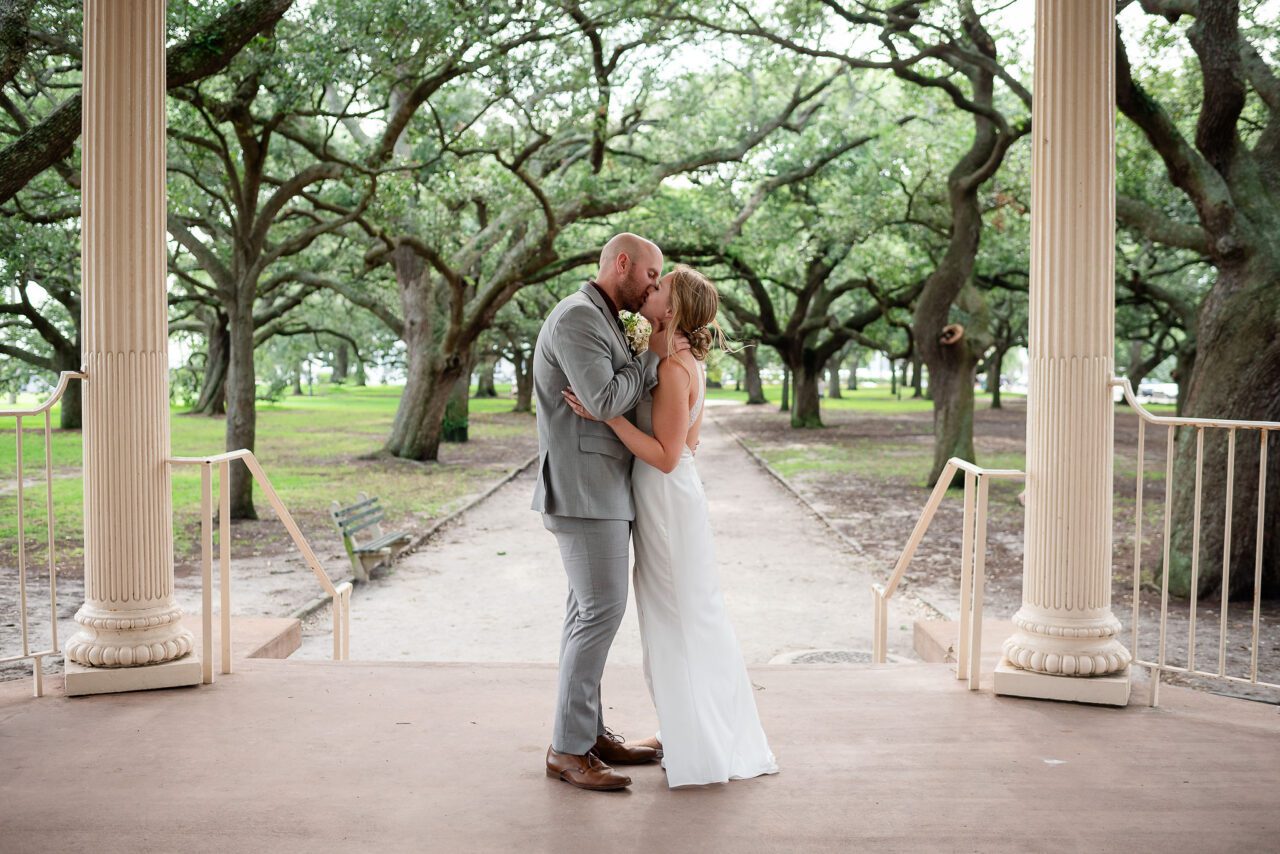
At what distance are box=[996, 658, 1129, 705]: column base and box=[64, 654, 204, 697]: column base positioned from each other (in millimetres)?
3411

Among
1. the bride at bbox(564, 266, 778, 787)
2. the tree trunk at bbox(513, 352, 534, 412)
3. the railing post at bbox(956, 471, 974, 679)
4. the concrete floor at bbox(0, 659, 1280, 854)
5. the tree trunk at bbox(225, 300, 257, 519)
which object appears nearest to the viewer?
the concrete floor at bbox(0, 659, 1280, 854)

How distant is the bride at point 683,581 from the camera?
139 inches

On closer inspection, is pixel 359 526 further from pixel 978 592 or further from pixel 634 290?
pixel 634 290

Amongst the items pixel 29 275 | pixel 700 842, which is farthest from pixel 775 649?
pixel 29 275

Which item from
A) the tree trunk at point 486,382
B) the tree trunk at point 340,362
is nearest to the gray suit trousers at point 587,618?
the tree trunk at point 486,382

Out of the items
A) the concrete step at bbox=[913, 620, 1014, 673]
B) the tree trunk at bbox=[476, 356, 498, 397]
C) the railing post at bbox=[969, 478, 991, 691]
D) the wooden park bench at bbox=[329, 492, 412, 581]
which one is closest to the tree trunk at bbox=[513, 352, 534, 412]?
the tree trunk at bbox=[476, 356, 498, 397]

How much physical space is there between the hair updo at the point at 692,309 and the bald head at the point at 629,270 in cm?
9

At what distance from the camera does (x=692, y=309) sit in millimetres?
3566

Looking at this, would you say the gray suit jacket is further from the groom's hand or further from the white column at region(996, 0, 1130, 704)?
the white column at region(996, 0, 1130, 704)

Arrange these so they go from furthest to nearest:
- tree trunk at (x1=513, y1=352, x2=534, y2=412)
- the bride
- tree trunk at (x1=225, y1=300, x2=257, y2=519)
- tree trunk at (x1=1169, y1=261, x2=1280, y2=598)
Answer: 1. tree trunk at (x1=513, y1=352, x2=534, y2=412)
2. tree trunk at (x1=225, y1=300, x2=257, y2=519)
3. tree trunk at (x1=1169, y1=261, x2=1280, y2=598)
4. the bride

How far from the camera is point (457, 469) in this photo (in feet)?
61.6

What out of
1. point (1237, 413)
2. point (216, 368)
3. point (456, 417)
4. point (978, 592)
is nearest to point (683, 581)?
point (978, 592)

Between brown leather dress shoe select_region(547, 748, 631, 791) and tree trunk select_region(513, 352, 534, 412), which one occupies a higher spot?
tree trunk select_region(513, 352, 534, 412)

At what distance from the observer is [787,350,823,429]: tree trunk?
29.9 metres
